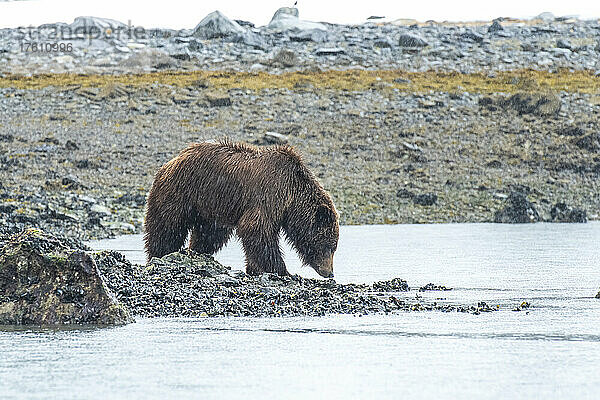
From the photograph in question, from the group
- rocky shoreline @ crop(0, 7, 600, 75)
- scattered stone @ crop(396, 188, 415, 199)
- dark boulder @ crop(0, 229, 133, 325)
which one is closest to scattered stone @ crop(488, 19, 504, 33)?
rocky shoreline @ crop(0, 7, 600, 75)

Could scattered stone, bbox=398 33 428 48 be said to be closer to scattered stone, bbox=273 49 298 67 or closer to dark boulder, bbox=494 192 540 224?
scattered stone, bbox=273 49 298 67

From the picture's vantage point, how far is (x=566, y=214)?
2042 centimetres

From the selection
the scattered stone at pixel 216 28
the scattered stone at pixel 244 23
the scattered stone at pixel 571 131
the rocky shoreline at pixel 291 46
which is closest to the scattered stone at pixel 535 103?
the scattered stone at pixel 571 131

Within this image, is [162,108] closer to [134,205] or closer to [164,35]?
[134,205]

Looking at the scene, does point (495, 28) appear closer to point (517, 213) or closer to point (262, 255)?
point (517, 213)

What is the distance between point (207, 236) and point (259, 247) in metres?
1.07

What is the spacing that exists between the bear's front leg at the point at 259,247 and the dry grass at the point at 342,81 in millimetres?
23972

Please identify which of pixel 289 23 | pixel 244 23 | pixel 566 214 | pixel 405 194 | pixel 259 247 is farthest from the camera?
pixel 244 23

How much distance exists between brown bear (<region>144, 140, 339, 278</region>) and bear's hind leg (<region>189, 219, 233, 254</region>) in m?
0.01

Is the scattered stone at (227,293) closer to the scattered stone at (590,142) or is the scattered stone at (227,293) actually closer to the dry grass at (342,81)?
the scattered stone at (590,142)

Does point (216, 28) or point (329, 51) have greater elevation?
point (216, 28)

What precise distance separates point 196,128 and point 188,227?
1846cm

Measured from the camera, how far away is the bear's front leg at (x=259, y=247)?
931cm

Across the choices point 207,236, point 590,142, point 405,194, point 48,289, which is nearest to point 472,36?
point 590,142
